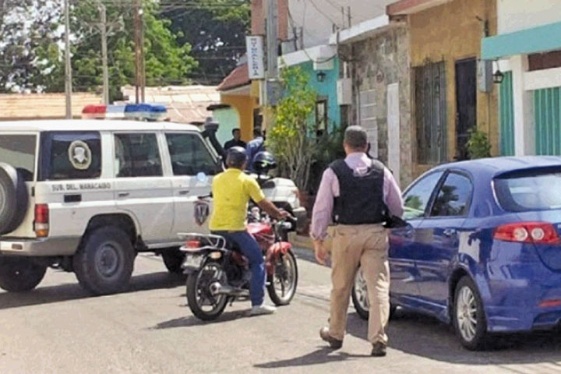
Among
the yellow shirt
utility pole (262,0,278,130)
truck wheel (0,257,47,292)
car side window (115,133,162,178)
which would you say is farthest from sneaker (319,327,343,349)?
utility pole (262,0,278,130)

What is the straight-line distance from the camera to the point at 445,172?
1145 cm

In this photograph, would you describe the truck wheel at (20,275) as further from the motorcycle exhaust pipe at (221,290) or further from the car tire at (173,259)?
the motorcycle exhaust pipe at (221,290)

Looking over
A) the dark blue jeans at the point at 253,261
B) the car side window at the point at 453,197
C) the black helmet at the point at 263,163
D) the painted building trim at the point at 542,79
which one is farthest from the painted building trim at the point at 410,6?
the car side window at the point at 453,197

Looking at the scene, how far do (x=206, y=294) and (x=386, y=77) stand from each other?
12.9 metres

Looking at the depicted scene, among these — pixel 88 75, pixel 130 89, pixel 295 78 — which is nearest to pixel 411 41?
pixel 295 78

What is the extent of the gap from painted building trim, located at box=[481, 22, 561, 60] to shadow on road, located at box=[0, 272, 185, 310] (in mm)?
5797

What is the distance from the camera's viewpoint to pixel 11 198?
1467cm

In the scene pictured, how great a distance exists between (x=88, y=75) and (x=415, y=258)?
57.3 meters

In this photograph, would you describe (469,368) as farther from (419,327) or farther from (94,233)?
(94,233)

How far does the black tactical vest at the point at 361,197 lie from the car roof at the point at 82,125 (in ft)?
18.8

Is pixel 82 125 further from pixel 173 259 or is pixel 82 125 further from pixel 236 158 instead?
pixel 236 158

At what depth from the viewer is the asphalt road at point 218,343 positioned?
33.1 feet

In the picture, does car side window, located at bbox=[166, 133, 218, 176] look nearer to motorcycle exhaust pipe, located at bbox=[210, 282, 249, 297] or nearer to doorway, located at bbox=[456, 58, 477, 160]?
motorcycle exhaust pipe, located at bbox=[210, 282, 249, 297]

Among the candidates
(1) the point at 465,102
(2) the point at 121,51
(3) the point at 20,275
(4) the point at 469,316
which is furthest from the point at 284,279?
(2) the point at 121,51
